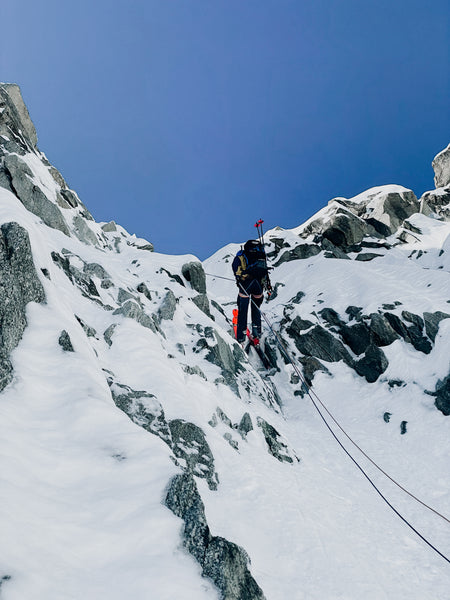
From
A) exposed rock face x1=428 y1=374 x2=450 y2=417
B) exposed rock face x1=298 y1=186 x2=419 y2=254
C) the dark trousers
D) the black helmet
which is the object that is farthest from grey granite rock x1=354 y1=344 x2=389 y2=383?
exposed rock face x1=298 y1=186 x2=419 y2=254

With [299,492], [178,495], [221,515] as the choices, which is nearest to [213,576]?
[178,495]

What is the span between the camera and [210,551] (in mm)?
3830

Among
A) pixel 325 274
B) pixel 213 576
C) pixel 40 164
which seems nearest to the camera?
pixel 213 576

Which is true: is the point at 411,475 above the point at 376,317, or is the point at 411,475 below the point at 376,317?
below

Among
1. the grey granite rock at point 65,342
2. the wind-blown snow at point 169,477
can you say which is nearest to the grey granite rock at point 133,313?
the wind-blown snow at point 169,477

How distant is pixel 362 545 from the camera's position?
739 cm

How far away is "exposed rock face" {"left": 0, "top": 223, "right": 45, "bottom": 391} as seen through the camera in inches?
215

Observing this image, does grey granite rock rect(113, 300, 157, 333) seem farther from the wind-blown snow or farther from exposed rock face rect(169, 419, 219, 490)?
exposed rock face rect(169, 419, 219, 490)

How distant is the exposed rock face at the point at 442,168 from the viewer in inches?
2606

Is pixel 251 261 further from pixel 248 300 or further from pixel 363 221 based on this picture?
pixel 363 221

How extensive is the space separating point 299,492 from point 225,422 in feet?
9.15

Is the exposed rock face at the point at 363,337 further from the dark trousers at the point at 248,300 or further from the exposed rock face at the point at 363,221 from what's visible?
the exposed rock face at the point at 363,221

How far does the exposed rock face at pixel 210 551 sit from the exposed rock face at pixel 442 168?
75.3 metres

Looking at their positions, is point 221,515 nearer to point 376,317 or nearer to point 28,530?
point 28,530
